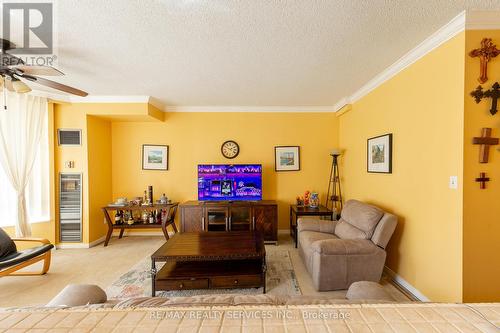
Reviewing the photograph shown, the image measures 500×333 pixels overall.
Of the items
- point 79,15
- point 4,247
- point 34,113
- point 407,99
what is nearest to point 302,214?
point 407,99

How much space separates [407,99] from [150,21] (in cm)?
269

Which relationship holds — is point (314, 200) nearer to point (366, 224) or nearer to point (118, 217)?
point (366, 224)

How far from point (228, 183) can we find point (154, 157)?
1.61 metres

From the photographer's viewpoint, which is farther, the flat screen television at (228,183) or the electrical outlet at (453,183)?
the flat screen television at (228,183)

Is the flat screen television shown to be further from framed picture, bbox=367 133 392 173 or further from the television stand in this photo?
framed picture, bbox=367 133 392 173

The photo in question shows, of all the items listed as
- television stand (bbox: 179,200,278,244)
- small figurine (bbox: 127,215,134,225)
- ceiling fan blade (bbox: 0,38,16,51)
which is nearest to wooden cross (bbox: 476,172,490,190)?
television stand (bbox: 179,200,278,244)

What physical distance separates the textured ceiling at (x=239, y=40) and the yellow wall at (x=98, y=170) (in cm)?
90

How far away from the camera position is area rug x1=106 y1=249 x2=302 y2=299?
2281mm

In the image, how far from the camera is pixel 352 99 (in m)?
3.60

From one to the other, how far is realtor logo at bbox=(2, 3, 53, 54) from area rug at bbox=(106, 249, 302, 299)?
2605mm

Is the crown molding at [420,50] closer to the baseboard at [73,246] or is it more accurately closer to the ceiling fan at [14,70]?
the ceiling fan at [14,70]

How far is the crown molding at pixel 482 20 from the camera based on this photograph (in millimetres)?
1652

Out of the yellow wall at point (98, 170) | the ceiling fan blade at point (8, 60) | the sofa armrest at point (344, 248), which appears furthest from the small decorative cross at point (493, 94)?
the yellow wall at point (98, 170)

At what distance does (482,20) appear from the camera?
168 centimetres
